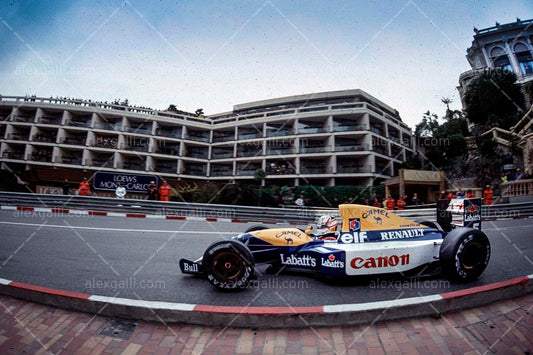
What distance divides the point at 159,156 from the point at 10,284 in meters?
36.8

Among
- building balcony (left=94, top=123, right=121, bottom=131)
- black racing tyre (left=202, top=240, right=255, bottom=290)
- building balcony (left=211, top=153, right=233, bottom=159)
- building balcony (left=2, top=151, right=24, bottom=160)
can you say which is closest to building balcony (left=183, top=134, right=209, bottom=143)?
building balcony (left=211, top=153, right=233, bottom=159)

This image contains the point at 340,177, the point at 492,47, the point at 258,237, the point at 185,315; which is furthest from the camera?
the point at 492,47

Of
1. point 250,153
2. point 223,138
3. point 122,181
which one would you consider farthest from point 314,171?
point 122,181

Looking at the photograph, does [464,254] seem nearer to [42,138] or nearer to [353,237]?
[353,237]

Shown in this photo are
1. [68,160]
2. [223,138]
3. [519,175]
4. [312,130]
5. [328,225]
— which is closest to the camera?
[328,225]

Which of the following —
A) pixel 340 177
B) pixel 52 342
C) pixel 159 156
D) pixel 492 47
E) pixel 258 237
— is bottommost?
pixel 52 342

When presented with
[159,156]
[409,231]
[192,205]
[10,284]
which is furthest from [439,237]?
[159,156]

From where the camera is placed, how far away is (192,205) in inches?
542

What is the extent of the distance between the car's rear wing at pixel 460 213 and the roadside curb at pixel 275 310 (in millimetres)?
1180

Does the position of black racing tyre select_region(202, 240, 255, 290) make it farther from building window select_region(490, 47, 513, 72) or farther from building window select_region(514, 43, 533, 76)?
building window select_region(514, 43, 533, 76)

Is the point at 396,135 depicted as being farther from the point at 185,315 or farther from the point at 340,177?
the point at 185,315

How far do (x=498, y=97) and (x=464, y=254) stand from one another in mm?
37606

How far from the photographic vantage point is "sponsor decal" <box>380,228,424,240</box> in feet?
12.8

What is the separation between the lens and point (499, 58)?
41.2 m
